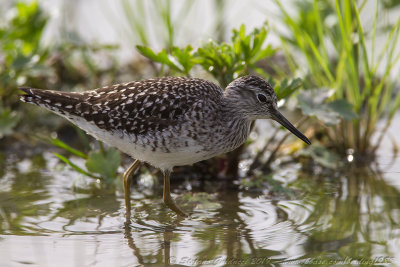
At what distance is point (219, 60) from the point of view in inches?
249

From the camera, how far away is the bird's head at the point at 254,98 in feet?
19.6

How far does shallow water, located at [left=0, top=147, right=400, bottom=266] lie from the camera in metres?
4.88

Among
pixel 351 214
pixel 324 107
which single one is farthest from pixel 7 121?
pixel 351 214

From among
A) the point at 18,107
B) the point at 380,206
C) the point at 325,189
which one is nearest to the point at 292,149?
the point at 325,189

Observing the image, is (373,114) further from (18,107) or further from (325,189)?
(18,107)

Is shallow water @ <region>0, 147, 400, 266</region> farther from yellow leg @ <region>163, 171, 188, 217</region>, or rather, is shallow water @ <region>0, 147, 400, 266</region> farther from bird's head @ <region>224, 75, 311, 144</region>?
bird's head @ <region>224, 75, 311, 144</region>

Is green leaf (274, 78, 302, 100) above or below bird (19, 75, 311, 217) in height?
above

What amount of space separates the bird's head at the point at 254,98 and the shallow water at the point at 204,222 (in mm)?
966

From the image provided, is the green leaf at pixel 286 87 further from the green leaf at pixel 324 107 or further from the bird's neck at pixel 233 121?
the bird's neck at pixel 233 121

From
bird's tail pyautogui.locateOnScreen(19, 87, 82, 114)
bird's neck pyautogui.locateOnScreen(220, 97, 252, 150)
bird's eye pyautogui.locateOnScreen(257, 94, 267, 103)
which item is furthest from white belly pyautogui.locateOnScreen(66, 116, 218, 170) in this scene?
bird's eye pyautogui.locateOnScreen(257, 94, 267, 103)

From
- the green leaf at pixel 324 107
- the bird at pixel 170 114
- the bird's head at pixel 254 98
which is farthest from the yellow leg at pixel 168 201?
the green leaf at pixel 324 107

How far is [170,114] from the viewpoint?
5.79m

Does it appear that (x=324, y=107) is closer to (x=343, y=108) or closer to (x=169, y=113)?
(x=343, y=108)

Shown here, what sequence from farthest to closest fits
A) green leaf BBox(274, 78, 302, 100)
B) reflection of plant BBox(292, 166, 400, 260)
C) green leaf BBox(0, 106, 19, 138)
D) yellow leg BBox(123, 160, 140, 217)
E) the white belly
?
green leaf BBox(0, 106, 19, 138)
green leaf BBox(274, 78, 302, 100)
yellow leg BBox(123, 160, 140, 217)
the white belly
reflection of plant BBox(292, 166, 400, 260)
